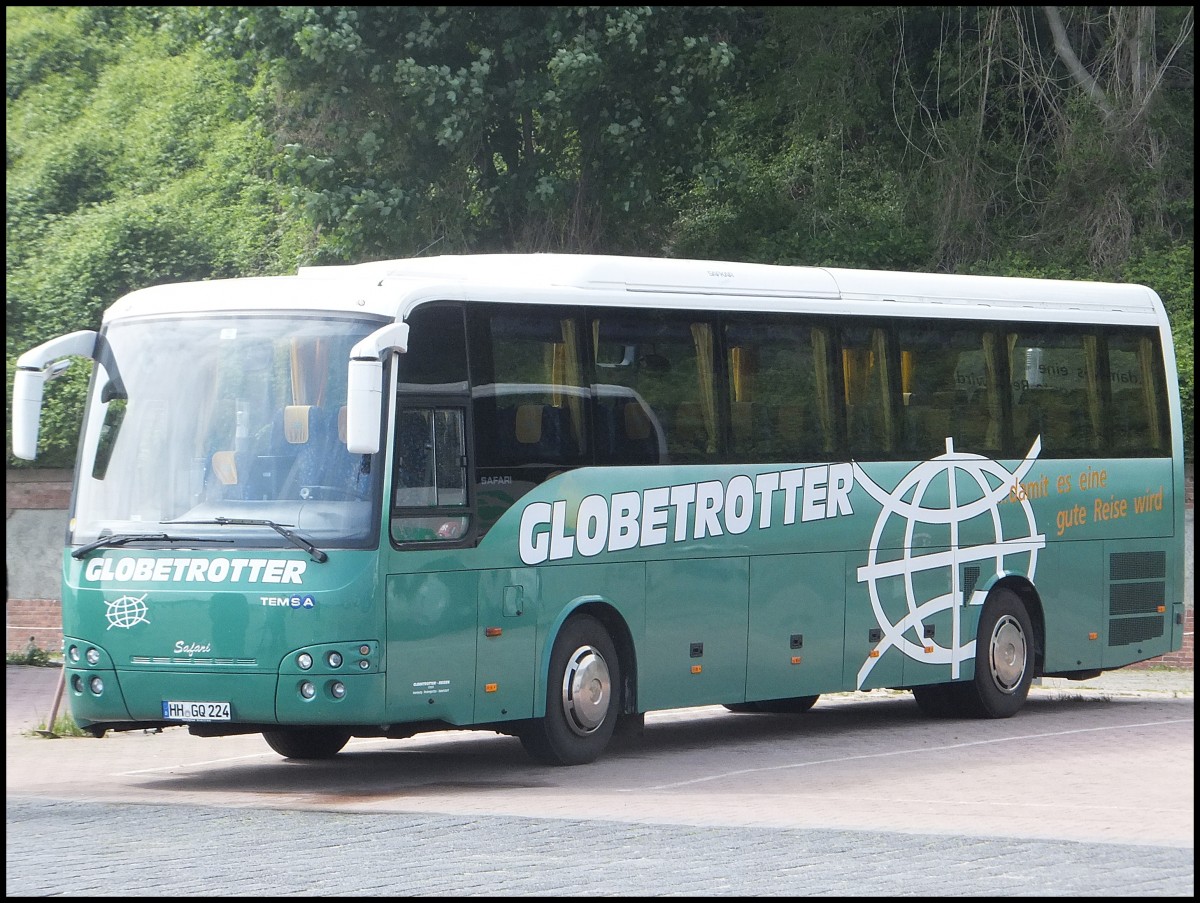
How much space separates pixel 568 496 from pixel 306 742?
8.80ft

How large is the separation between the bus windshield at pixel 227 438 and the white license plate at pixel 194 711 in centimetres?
99

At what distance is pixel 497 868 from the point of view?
9.48 metres

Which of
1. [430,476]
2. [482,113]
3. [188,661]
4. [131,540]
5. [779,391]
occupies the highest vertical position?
[482,113]

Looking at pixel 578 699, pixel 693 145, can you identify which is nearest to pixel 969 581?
pixel 578 699

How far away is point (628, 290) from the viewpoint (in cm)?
1496

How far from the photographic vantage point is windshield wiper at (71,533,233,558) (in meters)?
13.0

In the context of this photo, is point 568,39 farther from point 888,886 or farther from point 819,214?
point 888,886

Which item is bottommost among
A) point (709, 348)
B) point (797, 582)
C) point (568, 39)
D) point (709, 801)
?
point (709, 801)

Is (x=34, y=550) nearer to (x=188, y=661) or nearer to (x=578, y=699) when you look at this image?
(x=578, y=699)

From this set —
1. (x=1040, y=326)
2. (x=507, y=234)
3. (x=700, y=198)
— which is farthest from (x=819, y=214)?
(x=1040, y=326)

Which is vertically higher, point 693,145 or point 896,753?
point 693,145

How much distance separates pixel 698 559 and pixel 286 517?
347cm

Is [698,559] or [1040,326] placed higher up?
[1040,326]

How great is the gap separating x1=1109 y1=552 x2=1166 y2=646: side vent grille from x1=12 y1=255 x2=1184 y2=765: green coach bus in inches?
7.2
